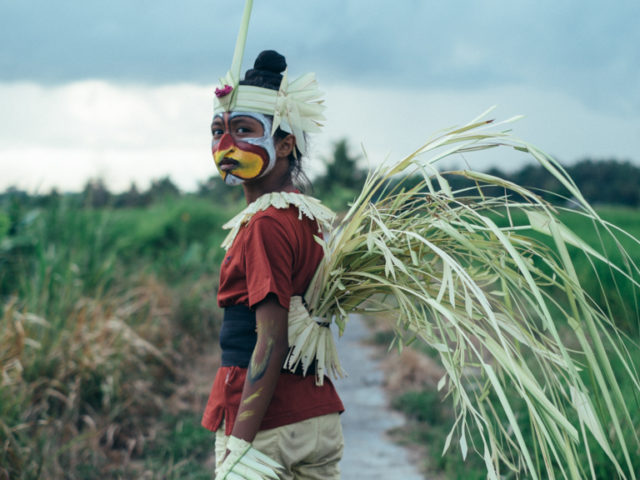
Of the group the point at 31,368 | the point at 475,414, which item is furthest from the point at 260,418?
the point at 31,368

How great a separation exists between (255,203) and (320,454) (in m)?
0.75

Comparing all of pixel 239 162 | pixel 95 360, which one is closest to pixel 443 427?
pixel 95 360

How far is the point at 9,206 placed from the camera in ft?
18.0

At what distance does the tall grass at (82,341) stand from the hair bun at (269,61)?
7.15 feet

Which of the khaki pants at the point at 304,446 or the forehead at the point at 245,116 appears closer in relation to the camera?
the khaki pants at the point at 304,446

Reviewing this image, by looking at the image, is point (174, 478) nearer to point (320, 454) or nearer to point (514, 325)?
point (320, 454)

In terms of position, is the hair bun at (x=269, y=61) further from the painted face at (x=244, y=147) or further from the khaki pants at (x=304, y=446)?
the khaki pants at (x=304, y=446)

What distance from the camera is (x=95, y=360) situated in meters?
3.83

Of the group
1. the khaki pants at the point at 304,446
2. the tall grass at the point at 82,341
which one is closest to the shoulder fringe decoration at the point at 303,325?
the khaki pants at the point at 304,446

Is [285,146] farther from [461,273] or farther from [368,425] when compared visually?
[368,425]

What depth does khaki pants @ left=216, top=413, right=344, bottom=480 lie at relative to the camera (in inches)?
64.5

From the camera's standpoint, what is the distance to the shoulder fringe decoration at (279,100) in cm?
175

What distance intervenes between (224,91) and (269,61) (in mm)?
184

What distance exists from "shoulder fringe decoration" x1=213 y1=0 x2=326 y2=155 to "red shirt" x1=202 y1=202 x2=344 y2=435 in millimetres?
265
